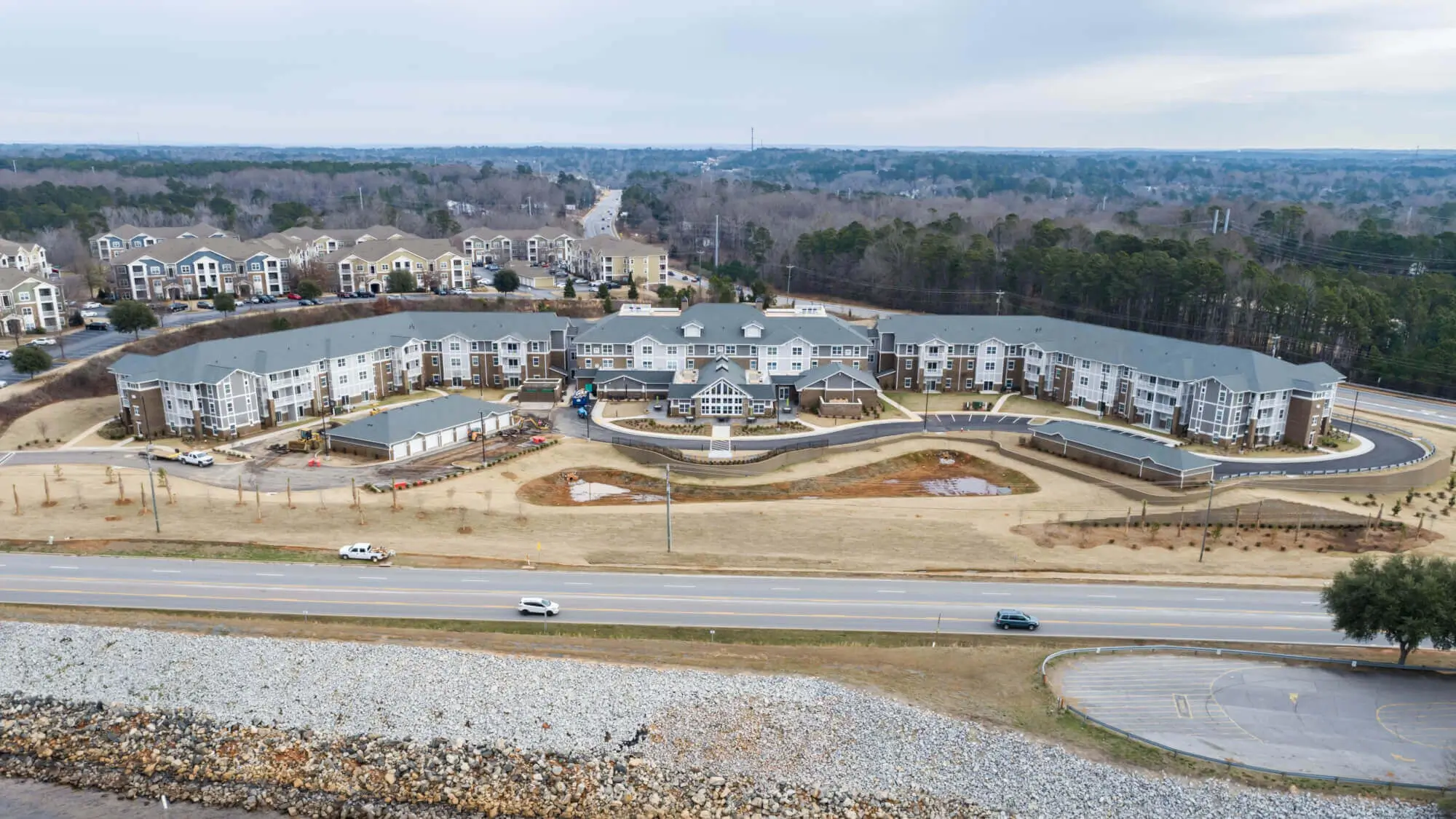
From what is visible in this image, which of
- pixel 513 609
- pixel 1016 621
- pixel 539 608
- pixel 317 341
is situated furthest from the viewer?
pixel 317 341

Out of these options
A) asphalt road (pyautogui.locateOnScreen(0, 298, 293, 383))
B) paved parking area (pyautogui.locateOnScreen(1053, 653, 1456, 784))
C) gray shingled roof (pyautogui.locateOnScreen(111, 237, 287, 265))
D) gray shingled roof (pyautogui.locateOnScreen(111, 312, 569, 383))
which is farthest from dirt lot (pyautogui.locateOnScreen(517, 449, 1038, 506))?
Answer: gray shingled roof (pyautogui.locateOnScreen(111, 237, 287, 265))

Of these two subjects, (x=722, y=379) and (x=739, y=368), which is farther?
(x=739, y=368)

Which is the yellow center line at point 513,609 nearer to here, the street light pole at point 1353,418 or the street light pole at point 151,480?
the street light pole at point 151,480

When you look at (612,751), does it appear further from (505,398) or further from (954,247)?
(954,247)

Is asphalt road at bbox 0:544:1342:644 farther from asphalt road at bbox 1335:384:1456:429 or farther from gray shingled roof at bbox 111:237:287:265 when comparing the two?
gray shingled roof at bbox 111:237:287:265

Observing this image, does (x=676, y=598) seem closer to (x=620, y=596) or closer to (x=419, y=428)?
(x=620, y=596)

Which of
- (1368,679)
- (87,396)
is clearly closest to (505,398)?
(87,396)

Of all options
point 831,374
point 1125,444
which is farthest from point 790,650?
point 831,374
